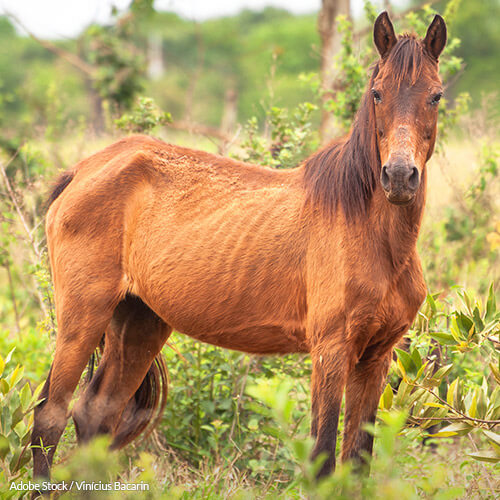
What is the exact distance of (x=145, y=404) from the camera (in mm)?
4398

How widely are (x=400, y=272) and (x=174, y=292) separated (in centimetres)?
138

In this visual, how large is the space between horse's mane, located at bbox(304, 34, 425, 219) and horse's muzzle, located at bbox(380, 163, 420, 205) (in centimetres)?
41

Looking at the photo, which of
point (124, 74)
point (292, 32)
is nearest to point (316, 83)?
point (124, 74)

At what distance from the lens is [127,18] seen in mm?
10734

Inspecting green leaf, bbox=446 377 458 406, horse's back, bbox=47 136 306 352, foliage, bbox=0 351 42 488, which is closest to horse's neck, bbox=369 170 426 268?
horse's back, bbox=47 136 306 352

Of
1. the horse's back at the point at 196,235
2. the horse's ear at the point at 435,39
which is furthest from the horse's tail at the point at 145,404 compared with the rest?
the horse's ear at the point at 435,39

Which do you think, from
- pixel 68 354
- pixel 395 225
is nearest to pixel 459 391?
pixel 395 225

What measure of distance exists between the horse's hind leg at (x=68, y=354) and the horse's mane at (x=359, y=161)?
1.50 m

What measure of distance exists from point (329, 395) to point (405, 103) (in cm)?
150

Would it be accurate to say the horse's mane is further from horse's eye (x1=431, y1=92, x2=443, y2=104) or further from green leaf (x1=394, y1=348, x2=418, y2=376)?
green leaf (x1=394, y1=348, x2=418, y2=376)

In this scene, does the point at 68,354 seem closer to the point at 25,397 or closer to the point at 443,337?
the point at 25,397

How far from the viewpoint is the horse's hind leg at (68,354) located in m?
3.76

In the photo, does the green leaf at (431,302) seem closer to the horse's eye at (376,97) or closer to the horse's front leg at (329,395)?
the horse's front leg at (329,395)

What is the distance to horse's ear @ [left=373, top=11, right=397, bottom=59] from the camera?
3137mm
